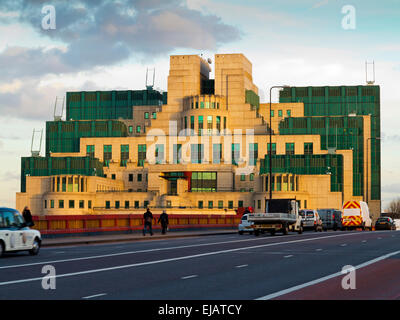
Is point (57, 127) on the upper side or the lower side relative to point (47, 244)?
upper

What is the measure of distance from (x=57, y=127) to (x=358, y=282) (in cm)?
16549

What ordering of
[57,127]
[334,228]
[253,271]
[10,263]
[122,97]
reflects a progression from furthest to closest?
1. [122,97]
2. [57,127]
3. [334,228]
4. [10,263]
5. [253,271]

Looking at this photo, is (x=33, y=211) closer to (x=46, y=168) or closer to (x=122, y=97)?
(x=46, y=168)

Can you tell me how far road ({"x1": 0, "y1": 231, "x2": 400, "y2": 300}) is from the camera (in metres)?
Result: 15.3

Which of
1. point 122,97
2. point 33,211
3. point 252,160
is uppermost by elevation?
point 122,97

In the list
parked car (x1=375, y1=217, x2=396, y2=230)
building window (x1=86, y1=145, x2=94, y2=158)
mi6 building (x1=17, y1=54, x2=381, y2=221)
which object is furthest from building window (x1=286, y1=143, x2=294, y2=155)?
parked car (x1=375, y1=217, x2=396, y2=230)

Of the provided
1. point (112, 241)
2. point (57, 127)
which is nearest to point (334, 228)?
point (112, 241)

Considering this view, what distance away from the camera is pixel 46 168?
158m

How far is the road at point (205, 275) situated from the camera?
602 inches

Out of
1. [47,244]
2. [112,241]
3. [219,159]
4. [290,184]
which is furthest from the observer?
[219,159]

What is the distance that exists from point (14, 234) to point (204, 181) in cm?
12682

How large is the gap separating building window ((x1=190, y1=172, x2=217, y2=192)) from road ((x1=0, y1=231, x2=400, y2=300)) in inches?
4862

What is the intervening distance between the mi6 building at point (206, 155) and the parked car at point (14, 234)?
107 m

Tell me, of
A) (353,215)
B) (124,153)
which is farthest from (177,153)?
(353,215)
